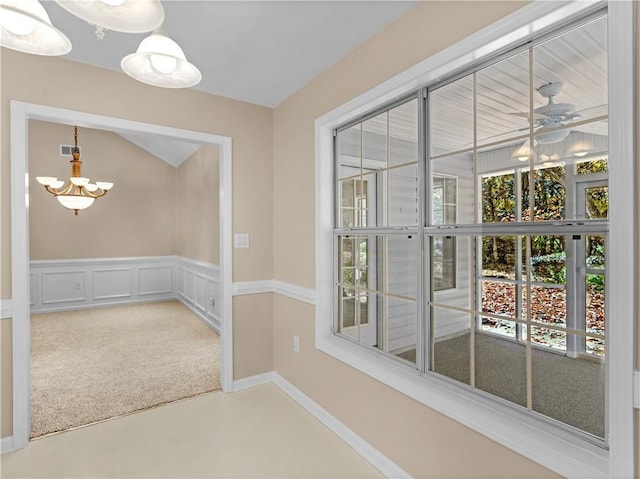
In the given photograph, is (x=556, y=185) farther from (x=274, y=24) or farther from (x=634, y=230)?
(x=274, y=24)

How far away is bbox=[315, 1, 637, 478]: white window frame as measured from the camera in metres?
1.02

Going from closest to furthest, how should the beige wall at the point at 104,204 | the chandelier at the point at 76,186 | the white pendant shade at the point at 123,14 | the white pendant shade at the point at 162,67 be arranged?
1. the white pendant shade at the point at 123,14
2. the white pendant shade at the point at 162,67
3. the chandelier at the point at 76,186
4. the beige wall at the point at 104,204

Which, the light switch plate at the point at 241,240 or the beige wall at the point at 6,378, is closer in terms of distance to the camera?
the beige wall at the point at 6,378

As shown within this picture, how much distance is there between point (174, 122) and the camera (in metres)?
2.68

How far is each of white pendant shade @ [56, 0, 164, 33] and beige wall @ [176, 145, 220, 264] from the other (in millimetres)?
3271

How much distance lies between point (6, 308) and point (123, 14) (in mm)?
2055

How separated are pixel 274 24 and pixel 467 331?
2013mm

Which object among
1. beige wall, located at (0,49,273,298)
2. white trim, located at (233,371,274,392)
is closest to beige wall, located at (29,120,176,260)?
beige wall, located at (0,49,273,298)

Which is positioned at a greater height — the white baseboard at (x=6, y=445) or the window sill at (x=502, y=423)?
the window sill at (x=502, y=423)

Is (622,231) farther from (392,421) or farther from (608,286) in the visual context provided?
(392,421)

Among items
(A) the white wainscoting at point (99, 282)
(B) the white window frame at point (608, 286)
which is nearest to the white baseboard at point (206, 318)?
(A) the white wainscoting at point (99, 282)

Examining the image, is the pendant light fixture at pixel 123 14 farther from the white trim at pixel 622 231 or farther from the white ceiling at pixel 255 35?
the white trim at pixel 622 231

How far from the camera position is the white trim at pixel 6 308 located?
2.08 meters

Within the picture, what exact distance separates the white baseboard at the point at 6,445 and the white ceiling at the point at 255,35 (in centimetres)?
252
